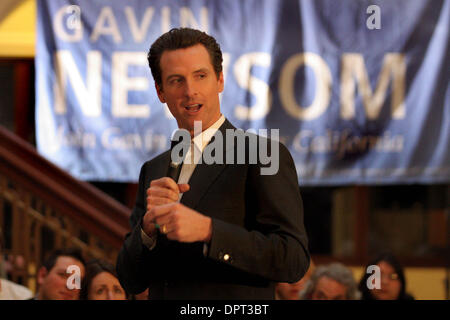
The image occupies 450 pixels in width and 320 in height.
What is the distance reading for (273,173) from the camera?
159 cm

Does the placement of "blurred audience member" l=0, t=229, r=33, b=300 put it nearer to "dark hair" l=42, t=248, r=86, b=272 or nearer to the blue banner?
"dark hair" l=42, t=248, r=86, b=272

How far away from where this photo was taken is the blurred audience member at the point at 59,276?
12.9ft

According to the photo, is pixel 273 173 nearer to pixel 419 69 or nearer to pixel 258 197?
pixel 258 197

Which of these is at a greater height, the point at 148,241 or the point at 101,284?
the point at 148,241

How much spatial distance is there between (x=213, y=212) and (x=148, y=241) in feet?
0.53

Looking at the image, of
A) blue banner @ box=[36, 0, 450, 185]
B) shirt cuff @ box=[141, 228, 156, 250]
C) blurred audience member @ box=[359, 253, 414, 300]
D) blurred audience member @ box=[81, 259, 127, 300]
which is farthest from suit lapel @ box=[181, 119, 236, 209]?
blue banner @ box=[36, 0, 450, 185]

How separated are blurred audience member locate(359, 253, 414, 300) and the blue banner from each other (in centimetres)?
122

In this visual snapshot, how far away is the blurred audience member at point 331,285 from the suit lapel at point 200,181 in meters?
2.98

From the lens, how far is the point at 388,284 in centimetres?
467

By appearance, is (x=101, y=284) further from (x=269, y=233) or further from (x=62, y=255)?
(x=269, y=233)

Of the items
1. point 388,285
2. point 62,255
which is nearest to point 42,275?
point 62,255

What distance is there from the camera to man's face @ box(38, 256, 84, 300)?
12.8 feet
